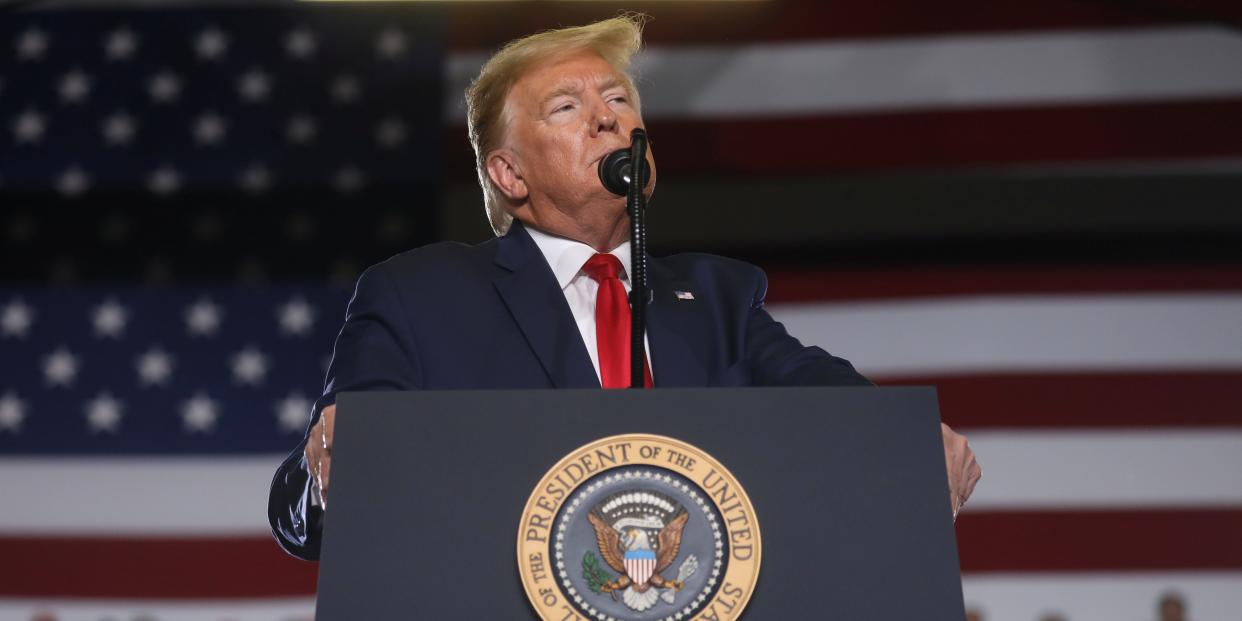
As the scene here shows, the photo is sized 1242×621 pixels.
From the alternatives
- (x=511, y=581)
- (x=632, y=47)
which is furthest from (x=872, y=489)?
(x=632, y=47)

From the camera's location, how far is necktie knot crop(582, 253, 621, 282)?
1.33 meters

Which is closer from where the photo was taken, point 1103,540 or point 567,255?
point 567,255

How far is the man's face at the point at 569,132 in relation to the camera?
1428 mm

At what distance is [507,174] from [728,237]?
3626mm

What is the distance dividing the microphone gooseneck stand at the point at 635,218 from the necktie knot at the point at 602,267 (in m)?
0.15

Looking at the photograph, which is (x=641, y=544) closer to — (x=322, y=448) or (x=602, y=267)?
(x=322, y=448)

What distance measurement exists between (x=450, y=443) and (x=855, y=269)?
15.3ft

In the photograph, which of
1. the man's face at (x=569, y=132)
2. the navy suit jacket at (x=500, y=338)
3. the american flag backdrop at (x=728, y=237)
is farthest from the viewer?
the american flag backdrop at (x=728, y=237)

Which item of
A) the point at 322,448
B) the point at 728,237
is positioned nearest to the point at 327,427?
the point at 322,448

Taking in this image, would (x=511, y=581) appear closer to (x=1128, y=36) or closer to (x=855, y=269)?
(x=855, y=269)

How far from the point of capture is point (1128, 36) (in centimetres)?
504

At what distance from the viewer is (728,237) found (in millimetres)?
5113

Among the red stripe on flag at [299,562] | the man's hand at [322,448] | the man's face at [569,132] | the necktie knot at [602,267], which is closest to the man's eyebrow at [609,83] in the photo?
the man's face at [569,132]

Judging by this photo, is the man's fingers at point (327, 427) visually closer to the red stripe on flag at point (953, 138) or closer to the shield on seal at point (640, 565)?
the shield on seal at point (640, 565)
